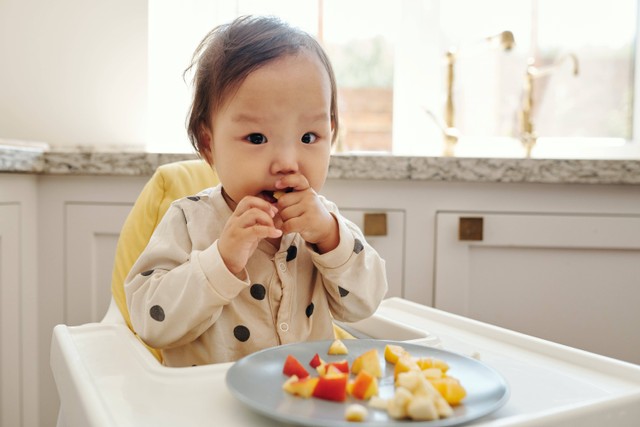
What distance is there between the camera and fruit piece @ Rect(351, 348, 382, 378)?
0.61 metres

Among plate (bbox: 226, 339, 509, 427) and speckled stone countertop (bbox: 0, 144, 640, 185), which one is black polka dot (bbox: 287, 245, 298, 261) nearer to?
plate (bbox: 226, 339, 509, 427)

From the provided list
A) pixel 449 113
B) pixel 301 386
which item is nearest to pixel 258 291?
pixel 301 386

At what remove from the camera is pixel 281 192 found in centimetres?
86

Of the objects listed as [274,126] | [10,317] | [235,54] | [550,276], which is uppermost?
[235,54]

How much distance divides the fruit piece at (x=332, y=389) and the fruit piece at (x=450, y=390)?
8cm

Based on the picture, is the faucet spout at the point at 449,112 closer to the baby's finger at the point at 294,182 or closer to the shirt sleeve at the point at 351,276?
the shirt sleeve at the point at 351,276

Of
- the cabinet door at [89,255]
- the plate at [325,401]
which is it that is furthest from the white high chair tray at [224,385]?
the cabinet door at [89,255]

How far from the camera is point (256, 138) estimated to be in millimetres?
854

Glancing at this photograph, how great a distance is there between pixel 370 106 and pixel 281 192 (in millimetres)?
1471

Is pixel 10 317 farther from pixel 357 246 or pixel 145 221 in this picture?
pixel 357 246

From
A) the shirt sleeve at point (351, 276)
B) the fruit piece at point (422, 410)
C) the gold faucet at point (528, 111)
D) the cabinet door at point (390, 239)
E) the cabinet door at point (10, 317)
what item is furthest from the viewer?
the gold faucet at point (528, 111)

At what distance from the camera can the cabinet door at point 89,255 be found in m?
1.64

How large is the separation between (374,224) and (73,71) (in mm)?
1086

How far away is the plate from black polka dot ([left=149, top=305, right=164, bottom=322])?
221mm
